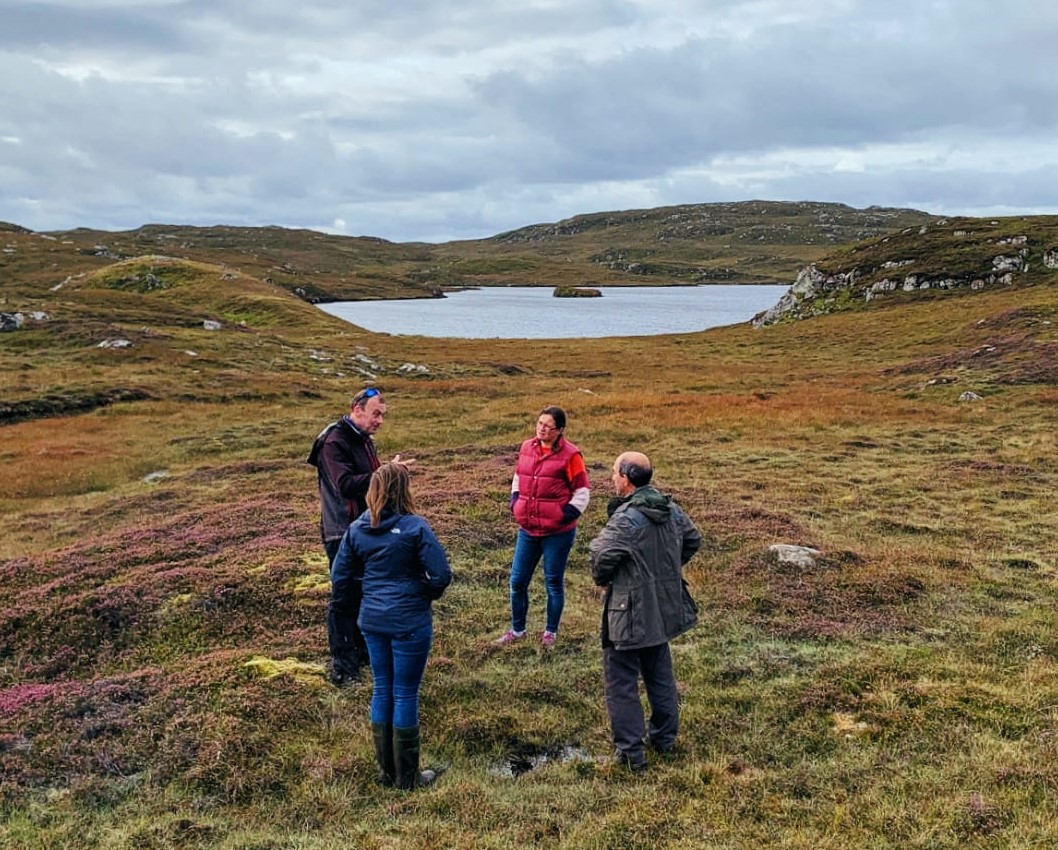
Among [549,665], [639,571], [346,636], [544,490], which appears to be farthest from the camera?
[549,665]

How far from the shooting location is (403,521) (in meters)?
7.54

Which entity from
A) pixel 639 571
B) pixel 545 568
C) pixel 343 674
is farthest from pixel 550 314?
pixel 639 571

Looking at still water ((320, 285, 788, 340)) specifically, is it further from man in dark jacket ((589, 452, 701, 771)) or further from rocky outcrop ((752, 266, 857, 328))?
man in dark jacket ((589, 452, 701, 771))

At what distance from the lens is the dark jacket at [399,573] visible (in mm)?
7465

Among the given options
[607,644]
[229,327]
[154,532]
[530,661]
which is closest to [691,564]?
[530,661]

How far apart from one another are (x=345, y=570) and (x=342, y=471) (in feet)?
6.00

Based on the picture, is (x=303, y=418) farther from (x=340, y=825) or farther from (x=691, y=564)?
(x=340, y=825)

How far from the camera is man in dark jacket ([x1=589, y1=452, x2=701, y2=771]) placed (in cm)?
770

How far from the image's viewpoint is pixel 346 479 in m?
9.58

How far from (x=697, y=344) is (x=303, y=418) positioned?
52.9 meters

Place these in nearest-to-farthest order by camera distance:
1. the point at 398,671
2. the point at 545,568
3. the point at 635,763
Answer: the point at 398,671, the point at 635,763, the point at 545,568

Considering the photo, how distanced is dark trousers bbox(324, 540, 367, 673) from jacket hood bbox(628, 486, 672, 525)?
3.47 metres

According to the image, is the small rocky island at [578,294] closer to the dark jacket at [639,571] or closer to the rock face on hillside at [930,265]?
the rock face on hillside at [930,265]

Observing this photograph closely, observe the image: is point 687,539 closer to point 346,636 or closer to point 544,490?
point 544,490
